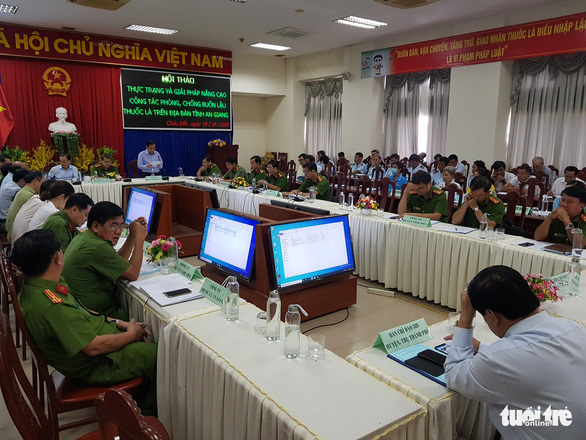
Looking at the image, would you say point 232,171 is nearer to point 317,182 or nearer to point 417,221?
point 317,182

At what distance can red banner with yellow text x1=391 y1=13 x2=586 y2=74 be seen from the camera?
245 inches

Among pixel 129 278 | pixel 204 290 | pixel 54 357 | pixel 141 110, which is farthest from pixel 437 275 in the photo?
pixel 141 110

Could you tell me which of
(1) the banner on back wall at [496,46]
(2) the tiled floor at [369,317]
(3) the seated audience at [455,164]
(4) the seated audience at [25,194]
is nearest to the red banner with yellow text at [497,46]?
(1) the banner on back wall at [496,46]

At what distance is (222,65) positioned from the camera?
1020 centimetres

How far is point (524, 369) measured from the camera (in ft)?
3.67

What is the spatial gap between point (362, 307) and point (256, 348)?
2.07 m

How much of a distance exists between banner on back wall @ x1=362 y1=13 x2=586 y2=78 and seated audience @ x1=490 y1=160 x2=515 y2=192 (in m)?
1.92

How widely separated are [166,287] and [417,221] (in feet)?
7.52

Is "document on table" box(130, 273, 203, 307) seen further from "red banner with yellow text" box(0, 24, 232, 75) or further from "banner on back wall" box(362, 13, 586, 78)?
"red banner with yellow text" box(0, 24, 232, 75)

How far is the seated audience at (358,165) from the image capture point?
8.81 meters

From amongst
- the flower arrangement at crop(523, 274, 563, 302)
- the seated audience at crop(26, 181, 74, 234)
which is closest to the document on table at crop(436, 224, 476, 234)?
the flower arrangement at crop(523, 274, 563, 302)

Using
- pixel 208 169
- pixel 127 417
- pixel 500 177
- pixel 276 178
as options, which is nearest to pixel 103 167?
pixel 208 169

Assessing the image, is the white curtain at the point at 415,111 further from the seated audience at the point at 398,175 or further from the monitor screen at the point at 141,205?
the monitor screen at the point at 141,205

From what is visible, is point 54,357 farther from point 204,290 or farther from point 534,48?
point 534,48
